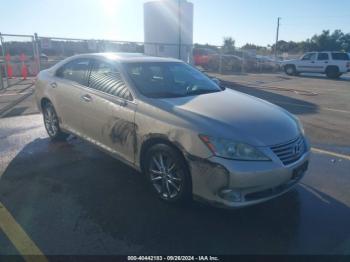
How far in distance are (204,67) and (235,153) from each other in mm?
24148

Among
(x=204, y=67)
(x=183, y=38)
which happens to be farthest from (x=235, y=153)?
(x=204, y=67)

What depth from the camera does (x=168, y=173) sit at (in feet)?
11.2

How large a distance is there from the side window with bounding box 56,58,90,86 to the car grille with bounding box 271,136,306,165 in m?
2.90

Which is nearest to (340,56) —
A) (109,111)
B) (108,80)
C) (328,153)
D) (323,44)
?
(328,153)

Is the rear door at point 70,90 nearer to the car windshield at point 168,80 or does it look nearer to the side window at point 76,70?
the side window at point 76,70

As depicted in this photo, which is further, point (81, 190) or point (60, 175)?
point (60, 175)

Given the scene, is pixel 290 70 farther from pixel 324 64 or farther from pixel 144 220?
pixel 144 220

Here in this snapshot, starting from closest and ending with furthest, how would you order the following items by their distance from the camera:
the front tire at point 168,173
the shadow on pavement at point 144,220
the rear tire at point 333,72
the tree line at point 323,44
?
the shadow on pavement at point 144,220 → the front tire at point 168,173 → the rear tire at point 333,72 → the tree line at point 323,44

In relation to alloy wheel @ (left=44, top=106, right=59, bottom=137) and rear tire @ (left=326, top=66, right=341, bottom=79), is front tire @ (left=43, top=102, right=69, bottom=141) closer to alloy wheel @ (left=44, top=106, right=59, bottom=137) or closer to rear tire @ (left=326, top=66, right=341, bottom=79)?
alloy wheel @ (left=44, top=106, right=59, bottom=137)

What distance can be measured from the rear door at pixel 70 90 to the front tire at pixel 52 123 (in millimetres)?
269

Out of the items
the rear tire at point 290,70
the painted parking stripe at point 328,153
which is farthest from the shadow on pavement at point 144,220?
the rear tire at point 290,70

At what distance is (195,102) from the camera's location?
371cm

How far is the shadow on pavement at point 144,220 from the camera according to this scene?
2.87 meters

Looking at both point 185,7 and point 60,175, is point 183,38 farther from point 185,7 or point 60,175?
point 60,175
